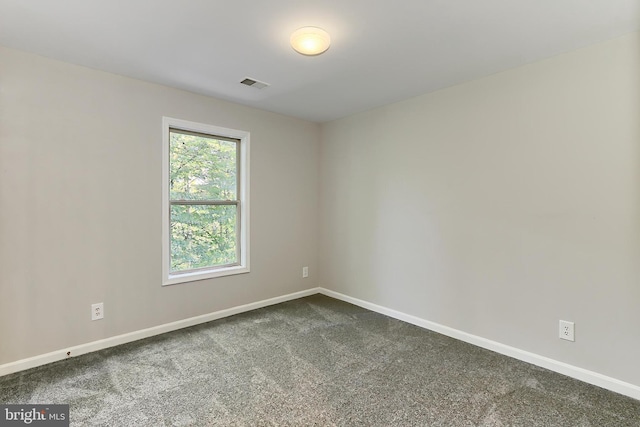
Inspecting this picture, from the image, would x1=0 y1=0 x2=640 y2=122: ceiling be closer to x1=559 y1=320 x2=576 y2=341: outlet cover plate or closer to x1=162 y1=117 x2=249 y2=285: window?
x1=162 y1=117 x2=249 y2=285: window

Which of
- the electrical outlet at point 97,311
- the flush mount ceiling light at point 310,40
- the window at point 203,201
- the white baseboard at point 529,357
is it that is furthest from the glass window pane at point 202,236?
the flush mount ceiling light at point 310,40

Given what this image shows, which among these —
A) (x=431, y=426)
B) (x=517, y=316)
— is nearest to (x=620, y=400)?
(x=517, y=316)

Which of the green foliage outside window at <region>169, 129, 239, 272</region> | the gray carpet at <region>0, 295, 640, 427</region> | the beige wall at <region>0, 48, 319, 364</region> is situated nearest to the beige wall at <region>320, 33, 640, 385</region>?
the gray carpet at <region>0, 295, 640, 427</region>

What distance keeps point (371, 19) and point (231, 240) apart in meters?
2.62

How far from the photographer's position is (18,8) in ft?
5.90

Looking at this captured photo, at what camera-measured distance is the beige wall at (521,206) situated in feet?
6.79

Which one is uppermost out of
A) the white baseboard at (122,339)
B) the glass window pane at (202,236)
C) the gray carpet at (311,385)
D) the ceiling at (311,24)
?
the ceiling at (311,24)

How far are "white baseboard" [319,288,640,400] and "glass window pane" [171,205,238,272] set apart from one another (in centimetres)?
184

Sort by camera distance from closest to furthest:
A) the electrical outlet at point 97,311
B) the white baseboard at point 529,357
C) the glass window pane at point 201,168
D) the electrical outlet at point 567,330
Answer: the white baseboard at point 529,357 → the electrical outlet at point 567,330 → the electrical outlet at point 97,311 → the glass window pane at point 201,168

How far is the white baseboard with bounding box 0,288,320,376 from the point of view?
7.53ft

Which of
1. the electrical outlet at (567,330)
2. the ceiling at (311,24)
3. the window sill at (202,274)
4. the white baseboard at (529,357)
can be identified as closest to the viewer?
the ceiling at (311,24)

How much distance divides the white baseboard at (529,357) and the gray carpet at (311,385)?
70 millimetres

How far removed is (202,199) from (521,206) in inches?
117

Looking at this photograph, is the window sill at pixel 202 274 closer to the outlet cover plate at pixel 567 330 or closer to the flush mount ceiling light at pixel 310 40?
the flush mount ceiling light at pixel 310 40
